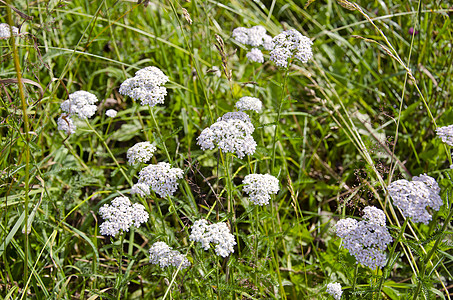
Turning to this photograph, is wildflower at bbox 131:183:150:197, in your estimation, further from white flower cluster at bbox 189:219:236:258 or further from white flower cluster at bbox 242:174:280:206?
white flower cluster at bbox 242:174:280:206

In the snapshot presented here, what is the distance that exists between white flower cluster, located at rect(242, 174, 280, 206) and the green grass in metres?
0.32

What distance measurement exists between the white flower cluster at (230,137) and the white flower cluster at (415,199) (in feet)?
2.41

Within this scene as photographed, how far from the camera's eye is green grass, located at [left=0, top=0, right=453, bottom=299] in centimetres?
275

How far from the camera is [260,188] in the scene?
6.93ft

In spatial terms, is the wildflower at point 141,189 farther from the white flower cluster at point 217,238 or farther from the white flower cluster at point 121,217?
the white flower cluster at point 217,238

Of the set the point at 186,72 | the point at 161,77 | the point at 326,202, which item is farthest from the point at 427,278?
the point at 186,72

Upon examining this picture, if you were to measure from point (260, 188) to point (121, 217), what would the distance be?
2.46ft

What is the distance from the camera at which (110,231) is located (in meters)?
2.10

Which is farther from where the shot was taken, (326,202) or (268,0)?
(268,0)

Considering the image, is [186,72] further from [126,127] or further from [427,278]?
[427,278]

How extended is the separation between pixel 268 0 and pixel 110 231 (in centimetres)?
419

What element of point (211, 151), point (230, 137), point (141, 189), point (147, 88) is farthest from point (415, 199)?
point (211, 151)

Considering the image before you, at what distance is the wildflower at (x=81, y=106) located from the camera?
2.52 meters

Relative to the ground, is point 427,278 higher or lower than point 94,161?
higher
